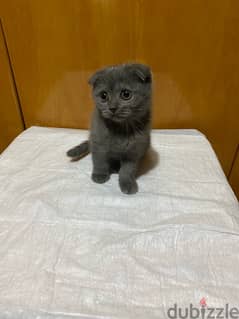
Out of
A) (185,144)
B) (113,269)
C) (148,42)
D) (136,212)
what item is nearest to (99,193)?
(136,212)

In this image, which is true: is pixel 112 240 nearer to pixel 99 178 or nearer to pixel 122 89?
pixel 99 178

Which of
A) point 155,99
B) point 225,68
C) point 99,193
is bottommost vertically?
point 99,193

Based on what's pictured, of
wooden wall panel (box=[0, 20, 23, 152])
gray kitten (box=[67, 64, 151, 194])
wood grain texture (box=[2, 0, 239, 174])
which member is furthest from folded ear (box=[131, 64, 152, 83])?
wooden wall panel (box=[0, 20, 23, 152])

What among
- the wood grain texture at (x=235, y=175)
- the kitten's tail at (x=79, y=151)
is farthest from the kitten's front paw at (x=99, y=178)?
Answer: the wood grain texture at (x=235, y=175)

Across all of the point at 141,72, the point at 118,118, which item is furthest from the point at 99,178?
the point at 141,72

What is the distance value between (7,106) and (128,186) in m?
0.56

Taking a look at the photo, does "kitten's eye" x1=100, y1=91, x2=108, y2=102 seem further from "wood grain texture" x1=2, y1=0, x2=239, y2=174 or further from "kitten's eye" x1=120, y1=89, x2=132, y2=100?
"wood grain texture" x1=2, y1=0, x2=239, y2=174

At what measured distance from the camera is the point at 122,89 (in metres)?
0.58

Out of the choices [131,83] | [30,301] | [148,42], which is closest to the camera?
[30,301]

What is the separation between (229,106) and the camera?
Result: 0.89 meters

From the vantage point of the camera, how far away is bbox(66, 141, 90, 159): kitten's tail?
31.1 inches

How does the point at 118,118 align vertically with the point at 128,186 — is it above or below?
above

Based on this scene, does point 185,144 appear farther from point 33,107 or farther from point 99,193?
point 33,107

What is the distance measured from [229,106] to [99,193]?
54 centimetres
